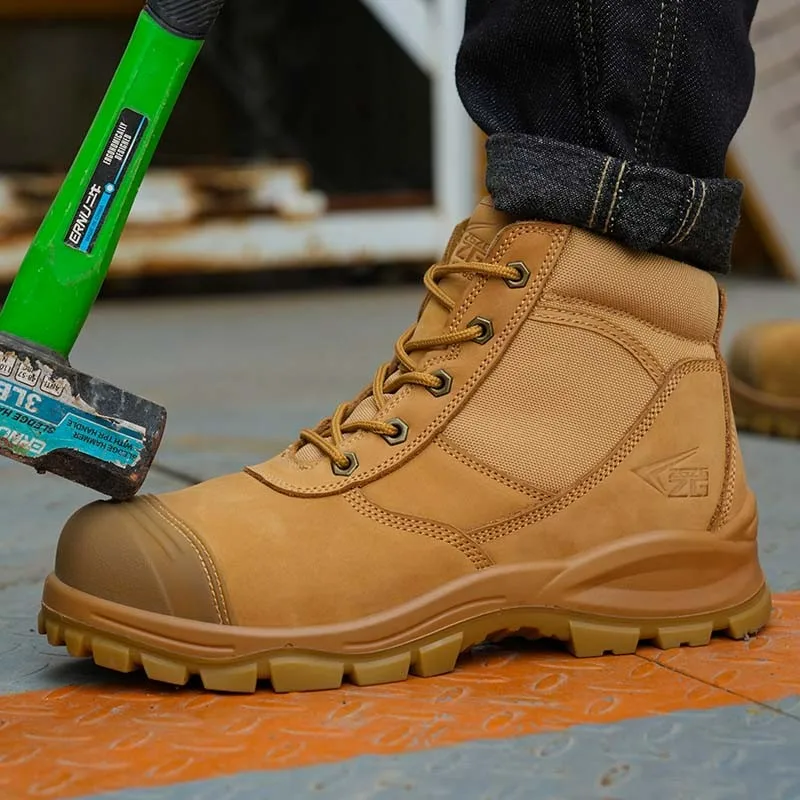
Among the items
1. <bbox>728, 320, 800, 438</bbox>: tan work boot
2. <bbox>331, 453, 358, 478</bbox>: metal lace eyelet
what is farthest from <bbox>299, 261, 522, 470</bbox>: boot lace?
<bbox>728, 320, 800, 438</bbox>: tan work boot

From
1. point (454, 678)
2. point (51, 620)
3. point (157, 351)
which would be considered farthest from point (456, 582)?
point (157, 351)

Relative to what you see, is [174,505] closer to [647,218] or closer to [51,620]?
[51,620]

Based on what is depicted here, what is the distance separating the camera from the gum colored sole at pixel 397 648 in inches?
32.5

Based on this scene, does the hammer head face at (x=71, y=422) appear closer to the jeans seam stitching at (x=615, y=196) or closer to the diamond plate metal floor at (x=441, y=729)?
the diamond plate metal floor at (x=441, y=729)

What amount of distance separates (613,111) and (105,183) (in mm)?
368

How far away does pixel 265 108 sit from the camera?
5020 mm

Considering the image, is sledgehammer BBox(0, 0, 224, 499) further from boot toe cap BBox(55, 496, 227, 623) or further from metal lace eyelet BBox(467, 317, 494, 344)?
metal lace eyelet BBox(467, 317, 494, 344)

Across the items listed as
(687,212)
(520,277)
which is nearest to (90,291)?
(520,277)

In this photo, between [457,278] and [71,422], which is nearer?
[71,422]

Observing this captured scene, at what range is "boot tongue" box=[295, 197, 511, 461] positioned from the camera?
926 mm

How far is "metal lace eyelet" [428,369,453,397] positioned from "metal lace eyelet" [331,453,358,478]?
0.25ft

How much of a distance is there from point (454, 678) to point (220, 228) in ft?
10.3

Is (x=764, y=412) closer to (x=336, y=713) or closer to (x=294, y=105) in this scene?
(x=336, y=713)

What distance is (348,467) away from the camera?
0.89m
